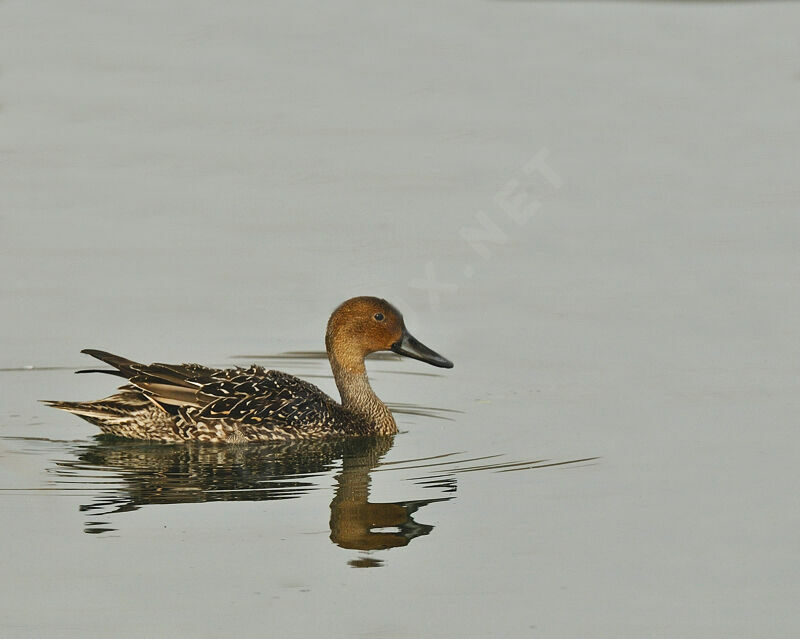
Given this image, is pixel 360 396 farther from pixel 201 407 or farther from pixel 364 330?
pixel 201 407

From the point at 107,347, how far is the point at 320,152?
19.0ft

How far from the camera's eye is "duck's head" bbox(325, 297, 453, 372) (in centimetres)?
1142

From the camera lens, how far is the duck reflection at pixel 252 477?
862 cm

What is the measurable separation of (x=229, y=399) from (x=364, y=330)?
3.96 feet

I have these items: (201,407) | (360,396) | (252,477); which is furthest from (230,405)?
(252,477)

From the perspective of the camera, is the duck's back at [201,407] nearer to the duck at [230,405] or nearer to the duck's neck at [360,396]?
the duck at [230,405]

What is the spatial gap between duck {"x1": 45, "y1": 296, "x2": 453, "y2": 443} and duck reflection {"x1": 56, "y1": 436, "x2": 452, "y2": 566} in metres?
0.09

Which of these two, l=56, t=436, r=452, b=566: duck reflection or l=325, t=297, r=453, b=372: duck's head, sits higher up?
l=325, t=297, r=453, b=372: duck's head

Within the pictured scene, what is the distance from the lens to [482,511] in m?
8.82

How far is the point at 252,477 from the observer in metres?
9.68

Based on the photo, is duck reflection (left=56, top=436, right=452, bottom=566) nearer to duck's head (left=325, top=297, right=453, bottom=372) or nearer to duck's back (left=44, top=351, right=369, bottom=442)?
duck's back (left=44, top=351, right=369, bottom=442)

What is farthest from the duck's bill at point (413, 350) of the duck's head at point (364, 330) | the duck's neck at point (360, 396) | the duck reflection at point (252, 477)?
the duck reflection at point (252, 477)

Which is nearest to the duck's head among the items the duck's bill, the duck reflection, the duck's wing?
the duck's bill

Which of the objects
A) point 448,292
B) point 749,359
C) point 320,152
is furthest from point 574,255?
point 320,152
